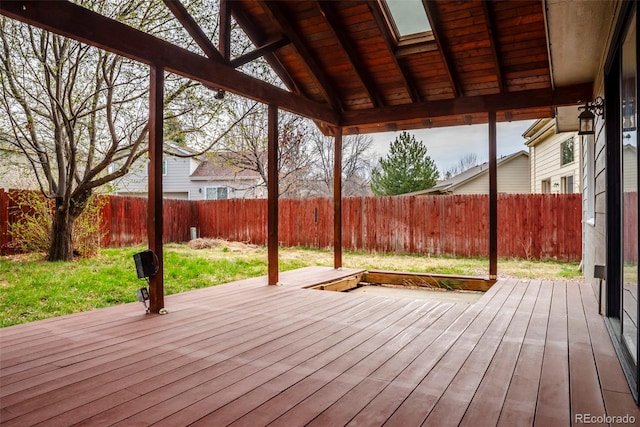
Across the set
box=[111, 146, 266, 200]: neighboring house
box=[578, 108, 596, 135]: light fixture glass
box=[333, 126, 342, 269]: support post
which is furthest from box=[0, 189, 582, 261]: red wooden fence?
box=[111, 146, 266, 200]: neighboring house

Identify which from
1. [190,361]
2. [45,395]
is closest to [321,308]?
[190,361]

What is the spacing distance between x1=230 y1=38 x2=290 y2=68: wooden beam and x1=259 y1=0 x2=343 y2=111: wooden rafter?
12cm

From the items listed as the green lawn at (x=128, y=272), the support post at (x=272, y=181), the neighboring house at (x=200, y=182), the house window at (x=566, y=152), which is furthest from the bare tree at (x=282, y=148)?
the house window at (x=566, y=152)

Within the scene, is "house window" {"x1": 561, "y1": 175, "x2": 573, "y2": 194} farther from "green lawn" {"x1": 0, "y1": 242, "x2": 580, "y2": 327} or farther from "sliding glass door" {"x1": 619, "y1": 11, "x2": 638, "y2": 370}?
"sliding glass door" {"x1": 619, "y1": 11, "x2": 638, "y2": 370}

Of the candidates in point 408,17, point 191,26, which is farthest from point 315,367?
point 408,17

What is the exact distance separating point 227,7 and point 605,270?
14.1ft

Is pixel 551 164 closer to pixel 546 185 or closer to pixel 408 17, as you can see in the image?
pixel 546 185

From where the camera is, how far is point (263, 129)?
509 inches

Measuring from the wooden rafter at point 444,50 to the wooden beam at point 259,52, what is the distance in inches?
63.7

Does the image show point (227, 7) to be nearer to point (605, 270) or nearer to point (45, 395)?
point (45, 395)

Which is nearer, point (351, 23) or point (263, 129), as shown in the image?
point (351, 23)

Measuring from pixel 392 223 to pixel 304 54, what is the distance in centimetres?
544

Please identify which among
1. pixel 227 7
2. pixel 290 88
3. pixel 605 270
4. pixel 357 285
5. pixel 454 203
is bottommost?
pixel 357 285

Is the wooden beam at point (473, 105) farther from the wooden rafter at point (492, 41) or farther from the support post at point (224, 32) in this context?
the support post at point (224, 32)
